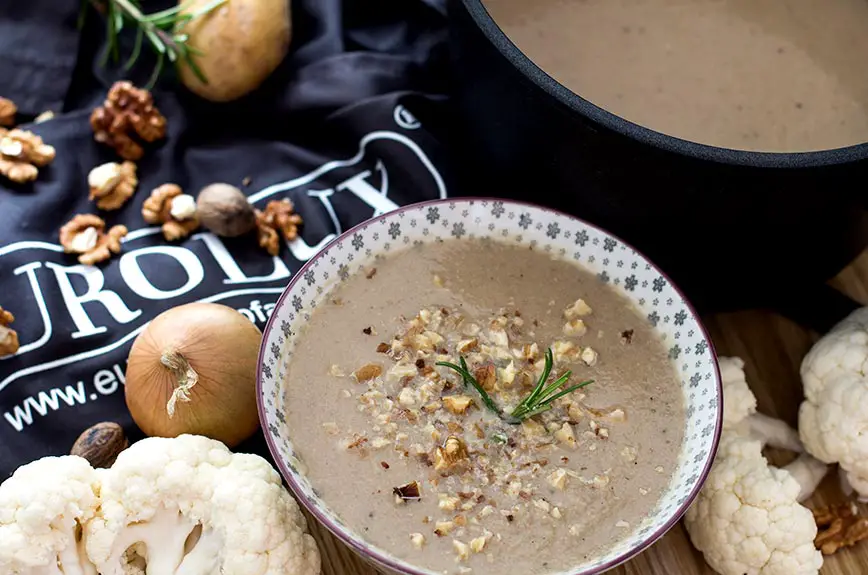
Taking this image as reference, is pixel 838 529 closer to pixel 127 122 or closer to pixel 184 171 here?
pixel 184 171

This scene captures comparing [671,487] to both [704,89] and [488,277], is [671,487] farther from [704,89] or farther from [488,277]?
[704,89]

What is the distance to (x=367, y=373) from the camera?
133 cm

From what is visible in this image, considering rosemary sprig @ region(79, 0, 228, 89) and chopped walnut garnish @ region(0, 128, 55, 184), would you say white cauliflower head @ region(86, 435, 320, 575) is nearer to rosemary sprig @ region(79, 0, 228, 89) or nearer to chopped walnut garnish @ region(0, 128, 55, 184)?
chopped walnut garnish @ region(0, 128, 55, 184)

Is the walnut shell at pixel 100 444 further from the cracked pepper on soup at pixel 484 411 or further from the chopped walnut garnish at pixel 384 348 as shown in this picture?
the chopped walnut garnish at pixel 384 348

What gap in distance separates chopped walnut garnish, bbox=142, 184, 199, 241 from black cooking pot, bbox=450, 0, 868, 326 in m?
0.47

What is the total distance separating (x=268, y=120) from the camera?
1.81 metres

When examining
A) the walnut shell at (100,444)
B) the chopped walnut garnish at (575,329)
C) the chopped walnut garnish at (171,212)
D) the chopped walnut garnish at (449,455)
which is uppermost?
the chopped walnut garnish at (575,329)

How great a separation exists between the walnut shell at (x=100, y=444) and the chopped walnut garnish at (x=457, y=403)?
1.62 ft

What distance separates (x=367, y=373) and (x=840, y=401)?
0.70 metres

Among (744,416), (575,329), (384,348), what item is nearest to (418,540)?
(384,348)

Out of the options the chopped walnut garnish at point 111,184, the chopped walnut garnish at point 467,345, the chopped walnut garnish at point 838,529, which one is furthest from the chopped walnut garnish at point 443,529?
the chopped walnut garnish at point 111,184

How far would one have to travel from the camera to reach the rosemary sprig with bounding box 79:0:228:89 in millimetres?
1720

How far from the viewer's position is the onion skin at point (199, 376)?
1.42 metres

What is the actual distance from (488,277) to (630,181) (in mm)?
235
